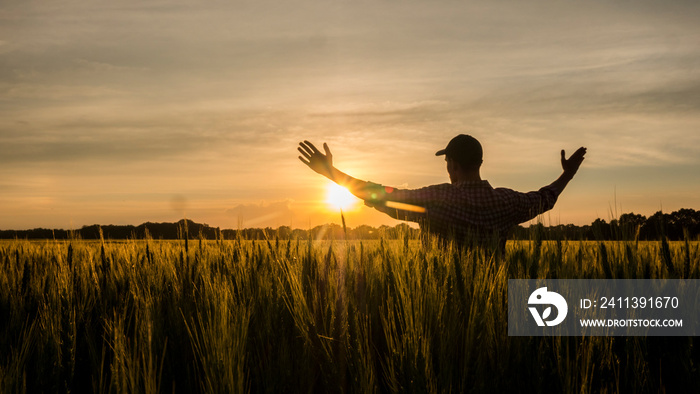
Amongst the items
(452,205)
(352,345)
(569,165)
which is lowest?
(352,345)

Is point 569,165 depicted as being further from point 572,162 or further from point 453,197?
point 453,197

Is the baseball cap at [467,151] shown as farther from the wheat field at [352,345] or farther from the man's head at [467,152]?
the wheat field at [352,345]

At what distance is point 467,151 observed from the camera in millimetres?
4648

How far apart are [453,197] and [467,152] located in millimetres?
444

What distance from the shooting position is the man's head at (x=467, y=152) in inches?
183

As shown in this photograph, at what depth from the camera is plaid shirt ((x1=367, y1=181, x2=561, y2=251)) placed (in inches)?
180

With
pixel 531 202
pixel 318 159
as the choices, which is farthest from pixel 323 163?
pixel 531 202

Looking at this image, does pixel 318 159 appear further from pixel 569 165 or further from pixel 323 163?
pixel 569 165

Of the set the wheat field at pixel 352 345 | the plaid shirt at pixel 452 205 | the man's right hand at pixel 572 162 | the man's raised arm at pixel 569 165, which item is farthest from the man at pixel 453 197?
the wheat field at pixel 352 345

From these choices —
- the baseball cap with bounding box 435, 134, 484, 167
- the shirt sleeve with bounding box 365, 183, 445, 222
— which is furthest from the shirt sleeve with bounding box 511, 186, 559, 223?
the shirt sleeve with bounding box 365, 183, 445, 222

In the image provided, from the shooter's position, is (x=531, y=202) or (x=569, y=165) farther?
(x=569, y=165)

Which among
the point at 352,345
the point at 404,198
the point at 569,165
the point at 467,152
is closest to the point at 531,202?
the point at 467,152

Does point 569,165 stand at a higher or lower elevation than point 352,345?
higher

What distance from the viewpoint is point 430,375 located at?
152 cm
